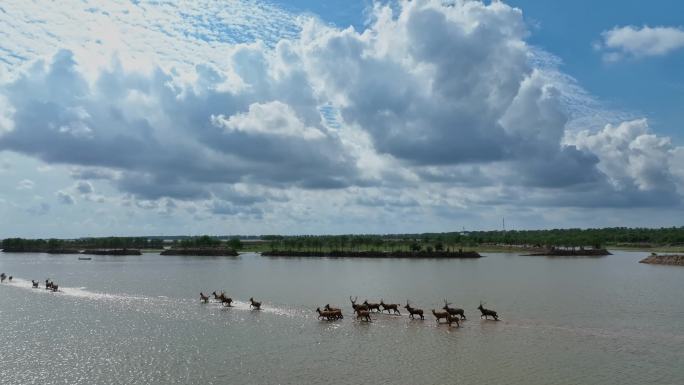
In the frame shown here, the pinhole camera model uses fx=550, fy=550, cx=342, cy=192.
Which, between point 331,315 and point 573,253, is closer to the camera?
point 331,315

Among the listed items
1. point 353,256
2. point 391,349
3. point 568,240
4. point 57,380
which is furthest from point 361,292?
point 568,240

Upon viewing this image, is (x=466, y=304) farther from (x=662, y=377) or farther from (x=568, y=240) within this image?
(x=568, y=240)

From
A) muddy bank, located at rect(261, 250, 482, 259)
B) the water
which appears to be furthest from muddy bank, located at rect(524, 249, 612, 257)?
the water

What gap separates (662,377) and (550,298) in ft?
82.9

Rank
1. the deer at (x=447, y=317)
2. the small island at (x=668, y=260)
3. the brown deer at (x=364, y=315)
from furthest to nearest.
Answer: the small island at (x=668, y=260) < the brown deer at (x=364, y=315) < the deer at (x=447, y=317)

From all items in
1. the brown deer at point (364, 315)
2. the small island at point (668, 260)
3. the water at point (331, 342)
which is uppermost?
the small island at point (668, 260)

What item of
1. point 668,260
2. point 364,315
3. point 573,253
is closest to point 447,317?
point 364,315

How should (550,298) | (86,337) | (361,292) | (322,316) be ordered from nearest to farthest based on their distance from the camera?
(86,337)
(322,316)
(550,298)
(361,292)

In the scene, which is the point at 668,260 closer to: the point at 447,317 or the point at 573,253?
the point at 573,253

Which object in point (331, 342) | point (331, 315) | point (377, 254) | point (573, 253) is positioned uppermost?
point (573, 253)

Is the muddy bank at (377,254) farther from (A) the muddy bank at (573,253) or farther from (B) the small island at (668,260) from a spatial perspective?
(B) the small island at (668,260)

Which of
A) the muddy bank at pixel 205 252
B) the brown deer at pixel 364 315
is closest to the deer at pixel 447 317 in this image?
the brown deer at pixel 364 315

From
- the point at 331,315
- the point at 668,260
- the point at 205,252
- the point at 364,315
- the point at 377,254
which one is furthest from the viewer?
the point at 205,252

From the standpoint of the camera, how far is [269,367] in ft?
75.0
